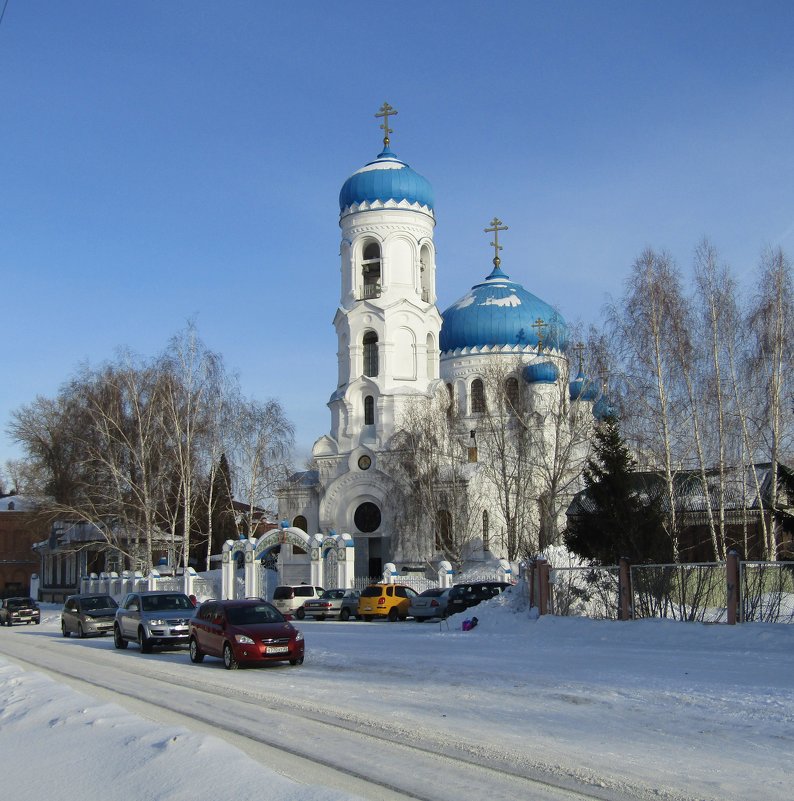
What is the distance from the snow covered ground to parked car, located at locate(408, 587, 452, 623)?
9364 millimetres

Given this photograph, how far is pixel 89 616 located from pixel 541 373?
23093 millimetres

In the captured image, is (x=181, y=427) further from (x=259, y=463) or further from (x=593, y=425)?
(x=593, y=425)

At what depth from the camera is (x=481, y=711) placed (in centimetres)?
1140

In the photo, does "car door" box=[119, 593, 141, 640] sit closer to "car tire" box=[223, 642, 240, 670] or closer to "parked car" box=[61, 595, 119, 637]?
"parked car" box=[61, 595, 119, 637]

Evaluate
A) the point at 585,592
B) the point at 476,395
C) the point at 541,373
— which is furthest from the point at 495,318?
the point at 585,592

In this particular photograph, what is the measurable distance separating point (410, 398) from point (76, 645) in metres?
25.3

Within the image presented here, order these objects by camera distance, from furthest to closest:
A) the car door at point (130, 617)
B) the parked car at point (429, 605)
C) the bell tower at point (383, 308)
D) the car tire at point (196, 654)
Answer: the bell tower at point (383, 308) < the parked car at point (429, 605) < the car door at point (130, 617) < the car tire at point (196, 654)

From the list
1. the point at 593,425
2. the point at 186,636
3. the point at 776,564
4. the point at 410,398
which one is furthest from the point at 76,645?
the point at 410,398

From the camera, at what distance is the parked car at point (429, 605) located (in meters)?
30.7

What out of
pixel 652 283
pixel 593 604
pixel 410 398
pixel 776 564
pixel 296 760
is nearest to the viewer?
pixel 296 760

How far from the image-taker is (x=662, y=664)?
1576 centimetres

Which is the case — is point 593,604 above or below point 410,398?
below

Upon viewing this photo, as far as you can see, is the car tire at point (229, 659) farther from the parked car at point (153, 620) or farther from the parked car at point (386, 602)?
the parked car at point (386, 602)

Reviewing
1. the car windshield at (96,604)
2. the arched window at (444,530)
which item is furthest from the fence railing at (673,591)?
the arched window at (444,530)
